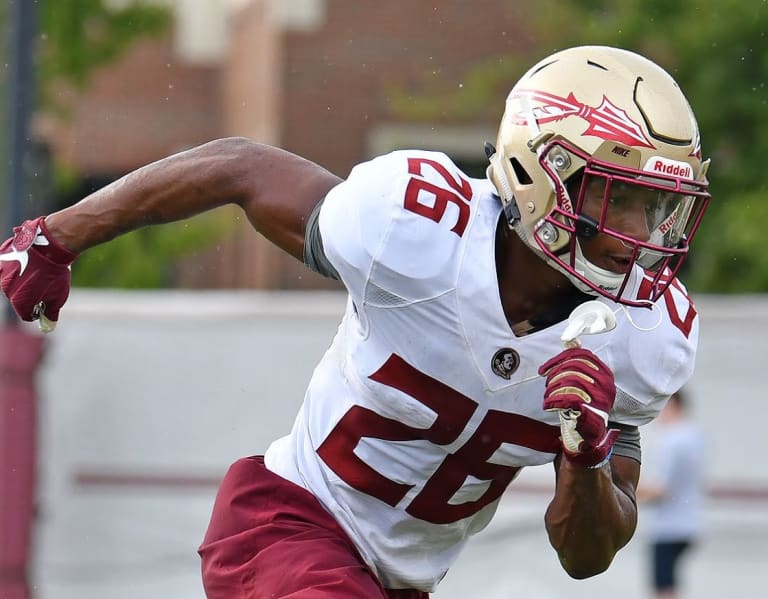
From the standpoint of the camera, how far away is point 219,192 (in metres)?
2.94

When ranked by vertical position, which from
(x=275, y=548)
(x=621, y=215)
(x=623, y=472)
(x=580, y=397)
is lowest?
(x=275, y=548)

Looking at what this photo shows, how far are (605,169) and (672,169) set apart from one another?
0.13 m

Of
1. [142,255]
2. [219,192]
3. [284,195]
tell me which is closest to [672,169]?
[284,195]

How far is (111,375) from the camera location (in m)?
6.32

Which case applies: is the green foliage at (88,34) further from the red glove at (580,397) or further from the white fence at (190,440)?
the red glove at (580,397)

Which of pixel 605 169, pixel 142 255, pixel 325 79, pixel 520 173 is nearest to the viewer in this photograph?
pixel 605 169

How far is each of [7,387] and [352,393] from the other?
3517mm

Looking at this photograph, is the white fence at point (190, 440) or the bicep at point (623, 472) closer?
the bicep at point (623, 472)

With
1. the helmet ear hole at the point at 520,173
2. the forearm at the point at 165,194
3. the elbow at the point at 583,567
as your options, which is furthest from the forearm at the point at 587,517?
the forearm at the point at 165,194

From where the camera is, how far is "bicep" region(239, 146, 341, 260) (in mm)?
2896

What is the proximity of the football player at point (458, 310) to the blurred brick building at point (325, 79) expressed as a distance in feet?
24.6

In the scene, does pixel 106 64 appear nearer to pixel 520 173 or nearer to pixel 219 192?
pixel 219 192

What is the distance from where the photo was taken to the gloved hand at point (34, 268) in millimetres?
3039

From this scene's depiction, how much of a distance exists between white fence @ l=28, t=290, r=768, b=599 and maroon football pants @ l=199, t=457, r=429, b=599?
3159mm
